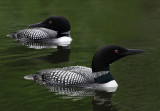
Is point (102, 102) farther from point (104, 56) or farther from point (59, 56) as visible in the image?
point (59, 56)

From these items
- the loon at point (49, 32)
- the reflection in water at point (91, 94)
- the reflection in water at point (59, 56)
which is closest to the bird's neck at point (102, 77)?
the reflection in water at point (91, 94)

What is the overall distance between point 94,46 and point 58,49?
85 centimetres

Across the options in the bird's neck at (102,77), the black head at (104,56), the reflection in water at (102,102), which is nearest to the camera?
the reflection in water at (102,102)

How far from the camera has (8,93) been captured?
8438 millimetres

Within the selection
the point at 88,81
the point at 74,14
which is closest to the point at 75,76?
the point at 88,81

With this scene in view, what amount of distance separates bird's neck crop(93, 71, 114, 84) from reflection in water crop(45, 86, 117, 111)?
0.19 metres

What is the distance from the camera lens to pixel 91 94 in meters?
8.59

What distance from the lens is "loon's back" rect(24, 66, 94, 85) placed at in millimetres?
8789

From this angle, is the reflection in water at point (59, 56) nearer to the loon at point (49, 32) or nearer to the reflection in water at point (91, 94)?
the loon at point (49, 32)

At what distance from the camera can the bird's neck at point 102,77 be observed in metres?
8.73

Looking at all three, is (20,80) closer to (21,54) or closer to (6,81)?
(6,81)

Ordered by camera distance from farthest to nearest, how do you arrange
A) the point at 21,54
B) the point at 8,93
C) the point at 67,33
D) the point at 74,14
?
the point at 74,14, the point at 67,33, the point at 21,54, the point at 8,93

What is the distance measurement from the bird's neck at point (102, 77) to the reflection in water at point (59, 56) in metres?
2.09

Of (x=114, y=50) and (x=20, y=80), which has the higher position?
(x=114, y=50)
